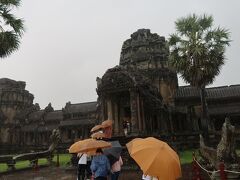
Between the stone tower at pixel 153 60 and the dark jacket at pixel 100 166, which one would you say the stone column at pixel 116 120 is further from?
the dark jacket at pixel 100 166

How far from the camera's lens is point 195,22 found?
74.4ft

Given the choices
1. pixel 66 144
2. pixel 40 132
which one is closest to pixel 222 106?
pixel 66 144

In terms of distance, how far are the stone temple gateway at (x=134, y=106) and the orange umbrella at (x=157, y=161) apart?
14476 mm

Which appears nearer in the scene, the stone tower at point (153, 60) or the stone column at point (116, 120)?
the stone column at point (116, 120)

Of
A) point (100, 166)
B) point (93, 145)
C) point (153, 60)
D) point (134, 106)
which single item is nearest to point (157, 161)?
point (100, 166)

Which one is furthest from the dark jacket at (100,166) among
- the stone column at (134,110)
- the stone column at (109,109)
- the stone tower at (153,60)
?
the stone tower at (153,60)

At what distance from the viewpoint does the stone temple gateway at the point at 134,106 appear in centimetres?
2219

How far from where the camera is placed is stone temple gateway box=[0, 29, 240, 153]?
22188 mm

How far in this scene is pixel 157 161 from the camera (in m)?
5.46

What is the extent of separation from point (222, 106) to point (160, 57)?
406 inches

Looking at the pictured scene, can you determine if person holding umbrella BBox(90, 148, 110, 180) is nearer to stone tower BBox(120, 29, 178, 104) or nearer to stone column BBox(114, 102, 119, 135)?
stone column BBox(114, 102, 119, 135)

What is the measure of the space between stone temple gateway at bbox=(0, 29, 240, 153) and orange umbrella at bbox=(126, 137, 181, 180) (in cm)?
1448

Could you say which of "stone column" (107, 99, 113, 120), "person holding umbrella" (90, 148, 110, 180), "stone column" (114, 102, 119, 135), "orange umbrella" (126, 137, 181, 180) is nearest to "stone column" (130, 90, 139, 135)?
"stone column" (107, 99, 113, 120)

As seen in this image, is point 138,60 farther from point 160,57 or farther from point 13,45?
point 13,45
